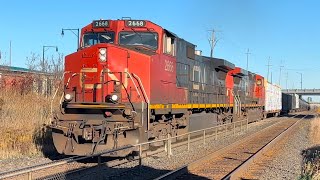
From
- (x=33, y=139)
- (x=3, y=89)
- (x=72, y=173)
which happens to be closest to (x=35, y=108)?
(x=33, y=139)

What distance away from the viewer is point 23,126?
1521cm

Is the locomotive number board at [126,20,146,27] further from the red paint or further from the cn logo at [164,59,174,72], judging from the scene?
the cn logo at [164,59,174,72]

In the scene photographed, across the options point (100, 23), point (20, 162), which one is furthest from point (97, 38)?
point (20, 162)

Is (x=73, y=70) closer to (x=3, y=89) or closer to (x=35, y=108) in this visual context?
(x=35, y=108)

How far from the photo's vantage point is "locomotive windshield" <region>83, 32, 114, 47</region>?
13367 mm

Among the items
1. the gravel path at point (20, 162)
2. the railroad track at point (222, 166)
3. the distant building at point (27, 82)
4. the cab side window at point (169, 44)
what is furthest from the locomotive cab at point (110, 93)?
the distant building at point (27, 82)

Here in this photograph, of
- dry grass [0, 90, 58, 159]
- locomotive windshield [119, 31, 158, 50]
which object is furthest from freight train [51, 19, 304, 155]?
dry grass [0, 90, 58, 159]

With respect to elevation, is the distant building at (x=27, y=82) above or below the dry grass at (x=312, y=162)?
above

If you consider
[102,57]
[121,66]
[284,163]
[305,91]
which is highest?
[305,91]

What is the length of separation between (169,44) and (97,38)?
257 centimetres

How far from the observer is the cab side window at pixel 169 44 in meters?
13.8

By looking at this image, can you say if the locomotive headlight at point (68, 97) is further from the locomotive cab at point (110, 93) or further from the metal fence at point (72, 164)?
the metal fence at point (72, 164)

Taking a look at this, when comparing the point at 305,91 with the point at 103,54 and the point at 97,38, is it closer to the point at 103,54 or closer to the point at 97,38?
the point at 97,38

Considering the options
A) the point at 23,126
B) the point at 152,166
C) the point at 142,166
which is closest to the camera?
the point at 142,166
